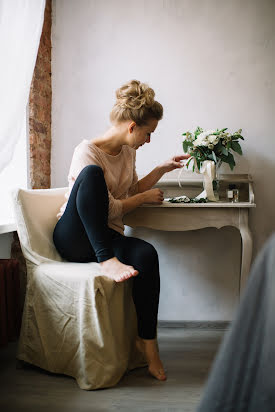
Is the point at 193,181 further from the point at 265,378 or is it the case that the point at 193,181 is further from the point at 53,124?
the point at 265,378

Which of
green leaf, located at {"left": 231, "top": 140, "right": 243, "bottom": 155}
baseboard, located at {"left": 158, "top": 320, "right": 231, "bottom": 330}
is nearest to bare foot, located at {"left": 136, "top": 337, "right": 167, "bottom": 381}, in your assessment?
baseboard, located at {"left": 158, "top": 320, "right": 231, "bottom": 330}

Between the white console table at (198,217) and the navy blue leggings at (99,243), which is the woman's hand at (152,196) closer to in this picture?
the white console table at (198,217)

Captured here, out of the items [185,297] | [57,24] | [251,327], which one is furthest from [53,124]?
[251,327]

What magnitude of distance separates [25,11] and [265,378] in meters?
2.03

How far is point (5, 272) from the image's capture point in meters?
1.93

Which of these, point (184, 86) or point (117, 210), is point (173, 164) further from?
point (184, 86)

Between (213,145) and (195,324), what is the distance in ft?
3.63

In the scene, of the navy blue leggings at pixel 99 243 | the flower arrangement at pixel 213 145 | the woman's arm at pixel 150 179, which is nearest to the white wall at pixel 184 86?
the flower arrangement at pixel 213 145

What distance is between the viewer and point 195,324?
261 cm

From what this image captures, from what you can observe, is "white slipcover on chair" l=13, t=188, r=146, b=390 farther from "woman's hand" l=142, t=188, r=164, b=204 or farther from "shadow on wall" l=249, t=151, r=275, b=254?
"shadow on wall" l=249, t=151, r=275, b=254

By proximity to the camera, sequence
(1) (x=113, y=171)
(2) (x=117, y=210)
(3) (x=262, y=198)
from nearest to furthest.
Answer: (2) (x=117, y=210) → (1) (x=113, y=171) → (3) (x=262, y=198)

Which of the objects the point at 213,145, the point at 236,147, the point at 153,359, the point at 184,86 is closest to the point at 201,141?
the point at 213,145

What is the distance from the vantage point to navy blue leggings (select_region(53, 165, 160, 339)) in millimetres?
1734

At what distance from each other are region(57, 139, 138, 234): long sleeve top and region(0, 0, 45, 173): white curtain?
0.32 meters
